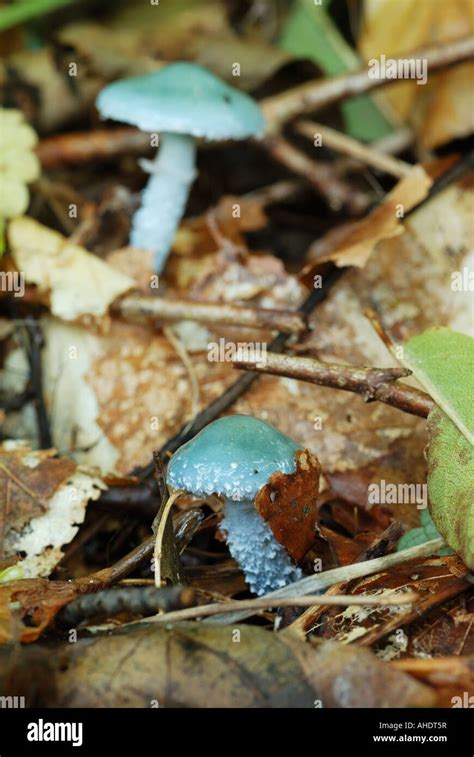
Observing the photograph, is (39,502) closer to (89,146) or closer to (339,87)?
(89,146)

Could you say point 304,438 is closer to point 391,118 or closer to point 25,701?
point 25,701

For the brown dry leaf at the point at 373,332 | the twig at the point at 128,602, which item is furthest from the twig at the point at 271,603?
the brown dry leaf at the point at 373,332

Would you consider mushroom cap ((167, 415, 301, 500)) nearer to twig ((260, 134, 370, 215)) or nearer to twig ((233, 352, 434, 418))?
twig ((233, 352, 434, 418))

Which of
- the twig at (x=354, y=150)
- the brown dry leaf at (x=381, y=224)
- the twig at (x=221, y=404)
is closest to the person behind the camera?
the twig at (x=221, y=404)

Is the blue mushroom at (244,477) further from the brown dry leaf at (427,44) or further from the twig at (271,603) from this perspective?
the brown dry leaf at (427,44)

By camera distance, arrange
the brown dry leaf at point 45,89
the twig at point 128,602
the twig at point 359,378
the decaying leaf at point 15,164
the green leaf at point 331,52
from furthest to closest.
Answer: the green leaf at point 331,52, the brown dry leaf at point 45,89, the decaying leaf at point 15,164, the twig at point 359,378, the twig at point 128,602

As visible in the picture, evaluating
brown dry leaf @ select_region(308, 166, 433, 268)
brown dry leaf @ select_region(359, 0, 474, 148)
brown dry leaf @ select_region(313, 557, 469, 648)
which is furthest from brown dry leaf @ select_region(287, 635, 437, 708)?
brown dry leaf @ select_region(359, 0, 474, 148)
